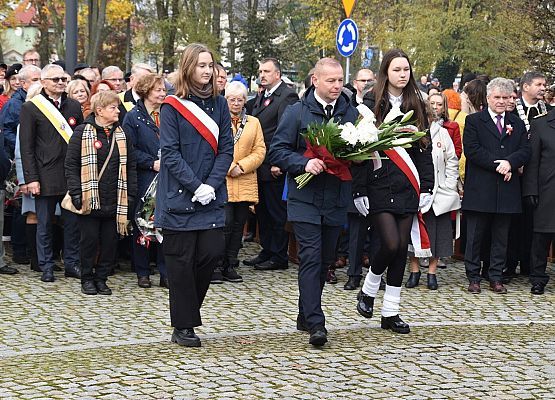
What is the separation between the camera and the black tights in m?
8.75

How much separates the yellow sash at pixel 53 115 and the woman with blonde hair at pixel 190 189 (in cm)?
317

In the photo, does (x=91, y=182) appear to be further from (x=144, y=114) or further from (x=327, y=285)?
(x=327, y=285)

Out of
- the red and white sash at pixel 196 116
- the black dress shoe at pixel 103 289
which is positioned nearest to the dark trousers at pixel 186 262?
the red and white sash at pixel 196 116

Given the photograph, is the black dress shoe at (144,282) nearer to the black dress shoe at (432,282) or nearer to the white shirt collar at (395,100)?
the black dress shoe at (432,282)

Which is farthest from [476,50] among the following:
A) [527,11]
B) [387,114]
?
[387,114]

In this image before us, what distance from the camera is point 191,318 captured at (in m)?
8.32

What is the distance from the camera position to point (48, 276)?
11289mm

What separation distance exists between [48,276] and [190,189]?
3.65m

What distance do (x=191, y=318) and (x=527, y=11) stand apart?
8.95m

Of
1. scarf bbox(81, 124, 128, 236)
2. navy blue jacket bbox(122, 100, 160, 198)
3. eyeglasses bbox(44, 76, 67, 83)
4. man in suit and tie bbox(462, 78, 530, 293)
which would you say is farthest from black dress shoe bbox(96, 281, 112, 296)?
man in suit and tie bbox(462, 78, 530, 293)

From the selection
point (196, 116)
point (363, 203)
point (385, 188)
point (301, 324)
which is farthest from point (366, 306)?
point (196, 116)

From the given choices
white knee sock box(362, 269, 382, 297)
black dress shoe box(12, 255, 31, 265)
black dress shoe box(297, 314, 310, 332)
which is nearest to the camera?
black dress shoe box(297, 314, 310, 332)

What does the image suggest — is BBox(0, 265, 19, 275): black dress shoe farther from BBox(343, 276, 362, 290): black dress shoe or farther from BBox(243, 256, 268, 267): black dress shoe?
BBox(343, 276, 362, 290): black dress shoe

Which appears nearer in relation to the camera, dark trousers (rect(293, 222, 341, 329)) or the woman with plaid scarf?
dark trousers (rect(293, 222, 341, 329))
